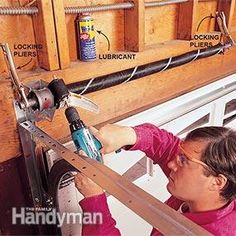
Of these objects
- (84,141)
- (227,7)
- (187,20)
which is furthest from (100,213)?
(227,7)

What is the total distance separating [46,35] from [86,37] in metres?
0.15

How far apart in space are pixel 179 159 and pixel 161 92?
633 millimetres

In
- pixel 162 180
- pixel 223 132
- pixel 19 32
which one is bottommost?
pixel 162 180

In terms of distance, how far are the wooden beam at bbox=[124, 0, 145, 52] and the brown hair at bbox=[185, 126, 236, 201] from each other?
54 centimetres

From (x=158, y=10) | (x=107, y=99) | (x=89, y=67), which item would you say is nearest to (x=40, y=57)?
(x=89, y=67)

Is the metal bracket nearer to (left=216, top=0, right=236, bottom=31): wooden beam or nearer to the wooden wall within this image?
the wooden wall

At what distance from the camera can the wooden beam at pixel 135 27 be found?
107 centimetres

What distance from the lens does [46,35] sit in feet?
2.86

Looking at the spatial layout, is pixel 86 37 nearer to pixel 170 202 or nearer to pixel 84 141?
pixel 84 141

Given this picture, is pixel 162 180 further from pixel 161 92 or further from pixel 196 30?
pixel 196 30

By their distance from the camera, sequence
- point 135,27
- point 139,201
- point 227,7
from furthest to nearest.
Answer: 1. point 227,7
2. point 135,27
3. point 139,201

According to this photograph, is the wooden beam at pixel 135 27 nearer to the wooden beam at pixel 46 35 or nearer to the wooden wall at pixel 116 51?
the wooden wall at pixel 116 51

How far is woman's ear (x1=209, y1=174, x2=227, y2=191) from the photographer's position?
0.70 m

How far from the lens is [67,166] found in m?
0.85
